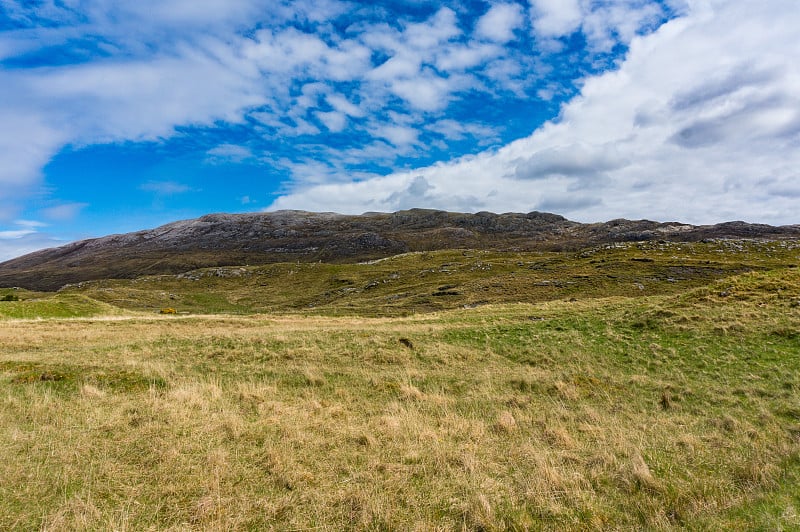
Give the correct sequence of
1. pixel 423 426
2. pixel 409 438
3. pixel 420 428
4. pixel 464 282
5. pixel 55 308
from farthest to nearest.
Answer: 1. pixel 464 282
2. pixel 55 308
3. pixel 423 426
4. pixel 420 428
5. pixel 409 438

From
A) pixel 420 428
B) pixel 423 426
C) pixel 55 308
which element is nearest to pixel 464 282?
pixel 55 308

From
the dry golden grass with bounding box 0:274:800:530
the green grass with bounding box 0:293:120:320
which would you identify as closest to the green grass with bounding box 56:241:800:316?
the green grass with bounding box 0:293:120:320

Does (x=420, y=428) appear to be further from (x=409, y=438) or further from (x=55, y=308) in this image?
(x=55, y=308)

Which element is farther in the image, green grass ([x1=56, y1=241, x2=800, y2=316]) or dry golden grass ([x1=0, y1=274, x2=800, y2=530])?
green grass ([x1=56, y1=241, x2=800, y2=316])

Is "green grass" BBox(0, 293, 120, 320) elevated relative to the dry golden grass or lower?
elevated

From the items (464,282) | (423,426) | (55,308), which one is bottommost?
(464,282)

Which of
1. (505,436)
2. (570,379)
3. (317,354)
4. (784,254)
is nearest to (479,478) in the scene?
(505,436)

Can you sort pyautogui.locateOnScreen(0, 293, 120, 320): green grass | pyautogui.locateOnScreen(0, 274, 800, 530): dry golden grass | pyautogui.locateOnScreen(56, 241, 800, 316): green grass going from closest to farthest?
1. pyautogui.locateOnScreen(0, 274, 800, 530): dry golden grass
2. pyautogui.locateOnScreen(0, 293, 120, 320): green grass
3. pyautogui.locateOnScreen(56, 241, 800, 316): green grass

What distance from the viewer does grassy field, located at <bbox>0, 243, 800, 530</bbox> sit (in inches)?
263

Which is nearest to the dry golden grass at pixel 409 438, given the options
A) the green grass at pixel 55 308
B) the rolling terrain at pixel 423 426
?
the rolling terrain at pixel 423 426

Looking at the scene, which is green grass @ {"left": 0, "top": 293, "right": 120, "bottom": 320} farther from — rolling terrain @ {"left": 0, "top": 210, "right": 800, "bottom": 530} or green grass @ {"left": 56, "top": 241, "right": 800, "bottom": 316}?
green grass @ {"left": 56, "top": 241, "right": 800, "bottom": 316}

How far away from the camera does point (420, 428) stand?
406 inches

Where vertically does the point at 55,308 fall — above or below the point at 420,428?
above

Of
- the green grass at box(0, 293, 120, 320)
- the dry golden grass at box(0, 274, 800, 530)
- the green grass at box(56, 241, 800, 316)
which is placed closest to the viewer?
the dry golden grass at box(0, 274, 800, 530)
